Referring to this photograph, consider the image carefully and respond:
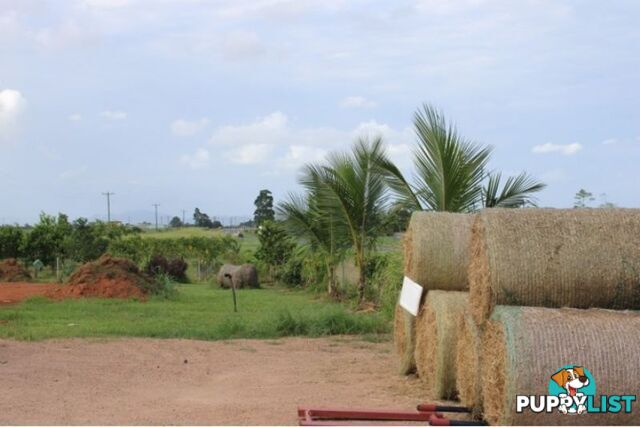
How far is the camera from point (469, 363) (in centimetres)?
720

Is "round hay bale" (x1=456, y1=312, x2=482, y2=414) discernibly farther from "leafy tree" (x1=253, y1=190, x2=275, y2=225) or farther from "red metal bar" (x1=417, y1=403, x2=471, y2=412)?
"leafy tree" (x1=253, y1=190, x2=275, y2=225)

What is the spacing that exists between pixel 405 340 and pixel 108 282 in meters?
13.8

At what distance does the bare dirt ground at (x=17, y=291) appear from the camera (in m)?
21.0

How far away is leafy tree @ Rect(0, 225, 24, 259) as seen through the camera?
111 ft

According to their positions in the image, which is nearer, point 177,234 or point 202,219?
point 177,234

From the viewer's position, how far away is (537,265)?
6367 millimetres

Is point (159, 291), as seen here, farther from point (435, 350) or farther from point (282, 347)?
point (435, 350)

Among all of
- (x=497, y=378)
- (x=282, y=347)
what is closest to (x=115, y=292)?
(x=282, y=347)

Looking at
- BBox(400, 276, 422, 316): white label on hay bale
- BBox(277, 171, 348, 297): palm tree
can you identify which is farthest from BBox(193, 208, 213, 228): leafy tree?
BBox(400, 276, 422, 316): white label on hay bale

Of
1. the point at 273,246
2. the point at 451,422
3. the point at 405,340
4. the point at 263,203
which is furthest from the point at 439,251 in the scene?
the point at 263,203

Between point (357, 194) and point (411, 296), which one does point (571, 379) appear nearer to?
point (411, 296)

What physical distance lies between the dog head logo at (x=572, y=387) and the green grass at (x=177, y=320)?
795 centimetres

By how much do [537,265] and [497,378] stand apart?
92 centimetres

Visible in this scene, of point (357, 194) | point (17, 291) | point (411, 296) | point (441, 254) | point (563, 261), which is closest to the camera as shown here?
point (563, 261)
